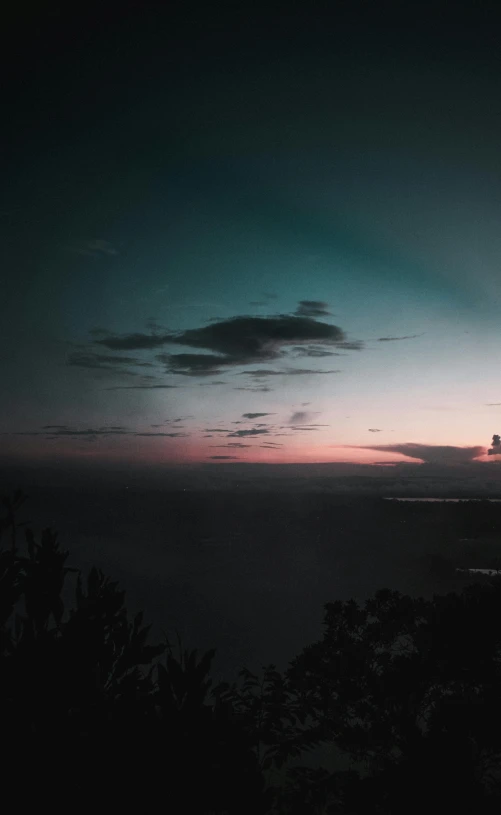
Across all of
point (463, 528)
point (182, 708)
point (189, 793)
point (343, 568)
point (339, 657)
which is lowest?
point (343, 568)

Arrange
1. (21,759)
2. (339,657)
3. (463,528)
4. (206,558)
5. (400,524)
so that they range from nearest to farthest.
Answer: (21,759), (339,657), (463,528), (400,524), (206,558)

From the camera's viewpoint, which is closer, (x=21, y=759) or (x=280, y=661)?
(x=21, y=759)

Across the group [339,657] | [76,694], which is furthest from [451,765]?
[76,694]

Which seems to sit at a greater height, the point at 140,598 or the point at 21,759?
the point at 21,759

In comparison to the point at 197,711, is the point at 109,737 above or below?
below

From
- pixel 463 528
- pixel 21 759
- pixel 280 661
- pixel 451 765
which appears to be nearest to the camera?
pixel 21 759

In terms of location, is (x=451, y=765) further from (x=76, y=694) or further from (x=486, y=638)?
(x=76, y=694)
